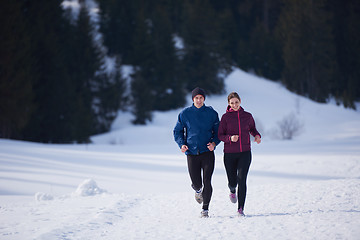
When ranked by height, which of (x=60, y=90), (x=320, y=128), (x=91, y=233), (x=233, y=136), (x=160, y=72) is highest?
(x=160, y=72)

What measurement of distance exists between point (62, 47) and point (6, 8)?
245 inches

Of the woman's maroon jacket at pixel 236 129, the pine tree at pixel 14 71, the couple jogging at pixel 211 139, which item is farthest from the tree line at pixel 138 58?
the woman's maroon jacket at pixel 236 129

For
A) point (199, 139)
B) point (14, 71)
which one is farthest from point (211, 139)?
point (14, 71)

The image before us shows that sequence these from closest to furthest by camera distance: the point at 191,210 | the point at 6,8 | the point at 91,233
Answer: the point at 91,233
the point at 191,210
the point at 6,8

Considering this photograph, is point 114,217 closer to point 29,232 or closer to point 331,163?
point 29,232

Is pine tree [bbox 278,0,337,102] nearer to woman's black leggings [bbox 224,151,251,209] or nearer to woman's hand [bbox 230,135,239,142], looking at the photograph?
woman's black leggings [bbox 224,151,251,209]

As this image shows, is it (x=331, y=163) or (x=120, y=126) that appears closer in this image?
(x=331, y=163)

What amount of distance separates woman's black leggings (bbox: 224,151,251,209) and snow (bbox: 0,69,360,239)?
306mm

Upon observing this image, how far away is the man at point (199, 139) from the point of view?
14.5 feet

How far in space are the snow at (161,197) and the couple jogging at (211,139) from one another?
482mm

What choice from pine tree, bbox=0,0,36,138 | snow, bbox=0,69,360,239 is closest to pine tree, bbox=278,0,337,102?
snow, bbox=0,69,360,239

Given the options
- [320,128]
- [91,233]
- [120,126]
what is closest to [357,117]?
[320,128]

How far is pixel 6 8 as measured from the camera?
18.0m

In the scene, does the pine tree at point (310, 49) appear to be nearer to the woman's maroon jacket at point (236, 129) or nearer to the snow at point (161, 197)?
the snow at point (161, 197)
